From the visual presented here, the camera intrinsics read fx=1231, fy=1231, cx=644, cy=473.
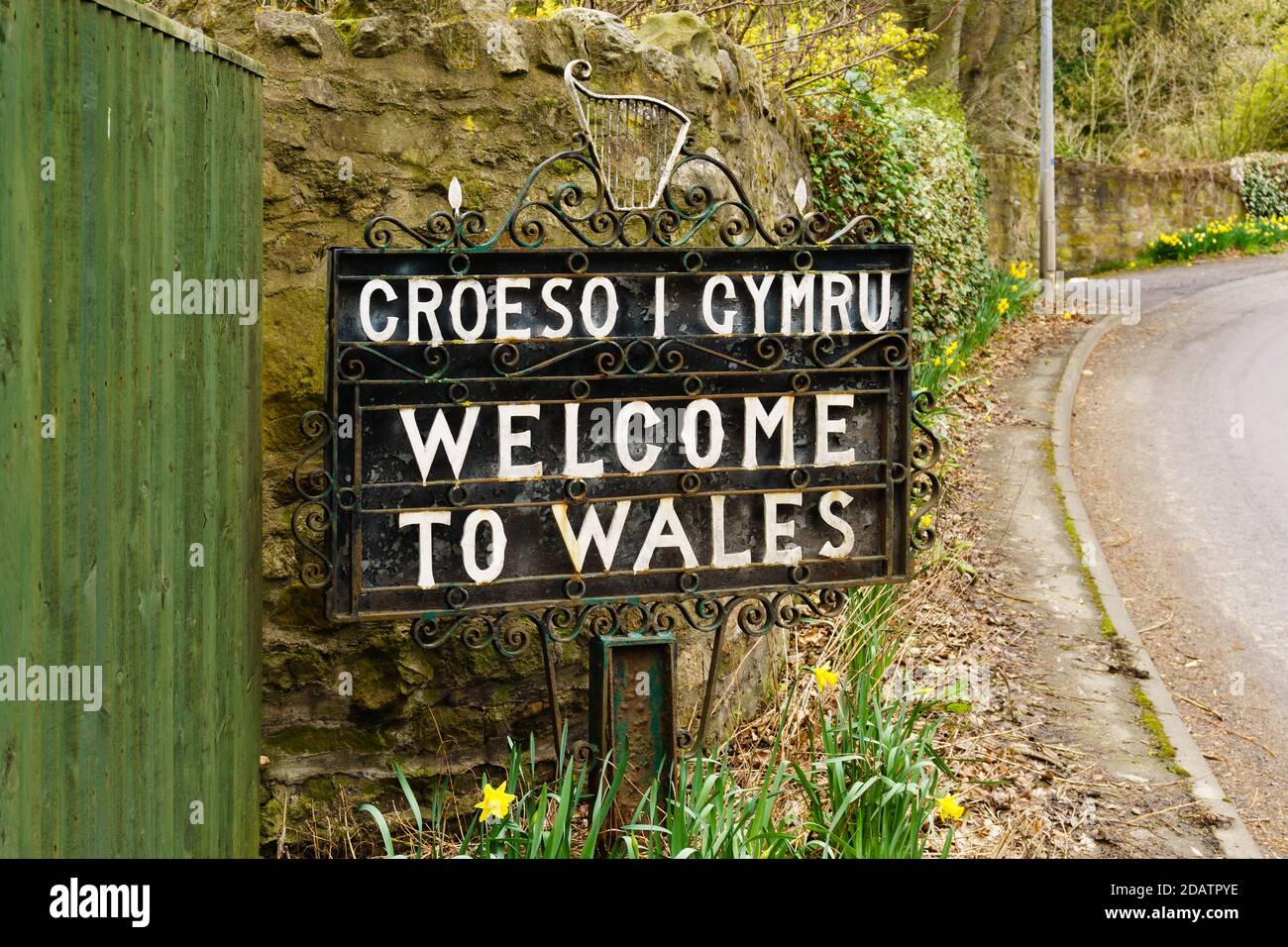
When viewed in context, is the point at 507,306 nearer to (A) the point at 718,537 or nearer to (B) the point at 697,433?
(B) the point at 697,433

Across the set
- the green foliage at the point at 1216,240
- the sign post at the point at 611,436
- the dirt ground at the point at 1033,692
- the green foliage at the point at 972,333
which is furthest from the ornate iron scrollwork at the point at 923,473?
the green foliage at the point at 1216,240

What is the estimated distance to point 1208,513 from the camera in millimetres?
8250

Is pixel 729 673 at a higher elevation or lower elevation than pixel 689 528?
lower

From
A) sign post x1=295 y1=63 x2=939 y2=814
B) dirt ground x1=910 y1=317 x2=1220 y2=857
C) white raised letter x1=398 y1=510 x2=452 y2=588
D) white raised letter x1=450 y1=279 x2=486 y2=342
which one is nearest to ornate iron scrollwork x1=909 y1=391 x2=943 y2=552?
sign post x1=295 y1=63 x2=939 y2=814

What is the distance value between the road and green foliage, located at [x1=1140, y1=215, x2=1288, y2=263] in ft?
22.5

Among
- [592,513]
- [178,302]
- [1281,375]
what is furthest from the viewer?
[1281,375]

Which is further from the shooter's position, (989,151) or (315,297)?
(989,151)

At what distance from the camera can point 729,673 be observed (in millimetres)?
4695

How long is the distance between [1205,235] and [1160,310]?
713 cm

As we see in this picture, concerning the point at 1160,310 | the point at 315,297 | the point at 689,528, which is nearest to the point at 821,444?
the point at 689,528

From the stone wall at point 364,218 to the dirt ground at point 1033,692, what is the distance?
1.68m

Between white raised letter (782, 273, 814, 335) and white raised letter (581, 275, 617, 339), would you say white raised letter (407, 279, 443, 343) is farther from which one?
white raised letter (782, 273, 814, 335)
